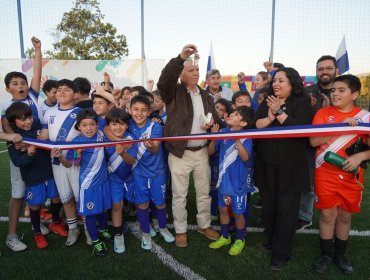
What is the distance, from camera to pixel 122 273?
9.25ft

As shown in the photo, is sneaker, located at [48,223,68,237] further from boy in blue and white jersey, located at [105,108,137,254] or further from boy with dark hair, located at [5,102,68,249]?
boy in blue and white jersey, located at [105,108,137,254]

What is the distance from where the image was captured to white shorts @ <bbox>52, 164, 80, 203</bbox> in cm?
331

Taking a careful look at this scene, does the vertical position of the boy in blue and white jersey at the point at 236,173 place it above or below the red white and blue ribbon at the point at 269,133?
below

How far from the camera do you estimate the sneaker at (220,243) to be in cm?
333

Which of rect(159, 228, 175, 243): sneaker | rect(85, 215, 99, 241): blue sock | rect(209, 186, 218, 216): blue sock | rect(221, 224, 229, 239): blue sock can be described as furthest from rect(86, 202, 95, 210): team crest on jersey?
rect(209, 186, 218, 216): blue sock

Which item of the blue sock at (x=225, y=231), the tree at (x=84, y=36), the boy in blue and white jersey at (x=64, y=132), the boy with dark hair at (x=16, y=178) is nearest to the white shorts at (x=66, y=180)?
the boy in blue and white jersey at (x=64, y=132)

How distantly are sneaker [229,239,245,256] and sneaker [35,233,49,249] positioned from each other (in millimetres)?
2156

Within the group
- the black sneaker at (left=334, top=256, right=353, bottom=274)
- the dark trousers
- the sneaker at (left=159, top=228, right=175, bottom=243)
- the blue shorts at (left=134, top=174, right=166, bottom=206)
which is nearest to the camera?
the black sneaker at (left=334, top=256, right=353, bottom=274)

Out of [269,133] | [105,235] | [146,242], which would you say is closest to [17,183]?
[105,235]

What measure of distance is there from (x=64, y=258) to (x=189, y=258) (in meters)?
1.35

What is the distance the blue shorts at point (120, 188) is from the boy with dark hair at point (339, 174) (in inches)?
80.5

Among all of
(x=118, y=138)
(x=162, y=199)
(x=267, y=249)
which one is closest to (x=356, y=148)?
(x=267, y=249)

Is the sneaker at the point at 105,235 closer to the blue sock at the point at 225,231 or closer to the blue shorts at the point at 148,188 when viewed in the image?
the blue shorts at the point at 148,188

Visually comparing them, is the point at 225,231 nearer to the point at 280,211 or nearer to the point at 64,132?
the point at 280,211
